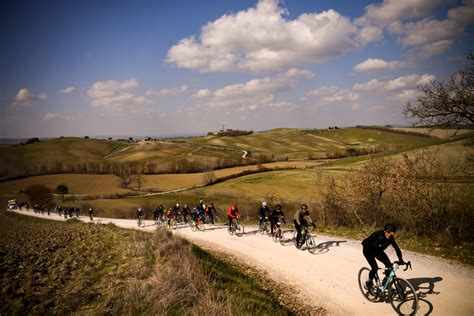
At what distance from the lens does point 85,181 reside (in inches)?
3135

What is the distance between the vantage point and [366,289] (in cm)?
934

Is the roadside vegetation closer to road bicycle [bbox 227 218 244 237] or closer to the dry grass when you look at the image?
road bicycle [bbox 227 218 244 237]

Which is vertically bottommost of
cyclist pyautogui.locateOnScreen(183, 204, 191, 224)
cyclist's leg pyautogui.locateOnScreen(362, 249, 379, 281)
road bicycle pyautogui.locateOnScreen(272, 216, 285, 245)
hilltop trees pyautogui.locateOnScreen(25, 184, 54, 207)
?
hilltop trees pyautogui.locateOnScreen(25, 184, 54, 207)

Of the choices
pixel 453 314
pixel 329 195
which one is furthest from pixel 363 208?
pixel 453 314

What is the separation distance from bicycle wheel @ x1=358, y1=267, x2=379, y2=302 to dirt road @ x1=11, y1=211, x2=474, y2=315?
0.17m

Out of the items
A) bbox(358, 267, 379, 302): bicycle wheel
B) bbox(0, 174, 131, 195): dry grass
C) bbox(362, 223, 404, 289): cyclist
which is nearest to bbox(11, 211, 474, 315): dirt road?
bbox(358, 267, 379, 302): bicycle wheel

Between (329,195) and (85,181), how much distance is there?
72.3 meters

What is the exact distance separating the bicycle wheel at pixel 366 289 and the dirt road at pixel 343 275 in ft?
0.56

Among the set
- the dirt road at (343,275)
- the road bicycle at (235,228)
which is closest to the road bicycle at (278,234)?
the dirt road at (343,275)

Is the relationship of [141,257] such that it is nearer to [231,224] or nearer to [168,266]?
[168,266]

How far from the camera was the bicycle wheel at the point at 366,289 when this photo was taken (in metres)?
9.09

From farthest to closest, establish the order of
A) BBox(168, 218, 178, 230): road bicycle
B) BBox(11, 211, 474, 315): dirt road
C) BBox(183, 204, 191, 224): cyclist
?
BBox(183, 204, 191, 224): cyclist → BBox(168, 218, 178, 230): road bicycle → BBox(11, 211, 474, 315): dirt road

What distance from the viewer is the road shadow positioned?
8.25 metres

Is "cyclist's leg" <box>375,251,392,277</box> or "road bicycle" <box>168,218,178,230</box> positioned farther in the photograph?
"road bicycle" <box>168,218,178,230</box>
